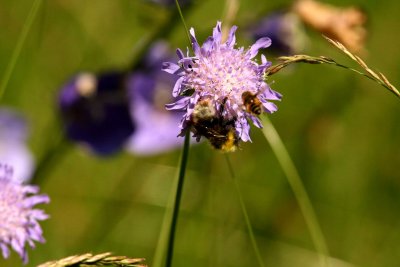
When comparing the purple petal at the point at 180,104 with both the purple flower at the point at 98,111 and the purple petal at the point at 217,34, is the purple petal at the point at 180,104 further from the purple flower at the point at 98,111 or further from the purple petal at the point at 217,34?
the purple flower at the point at 98,111

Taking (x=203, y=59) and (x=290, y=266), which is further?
(x=290, y=266)

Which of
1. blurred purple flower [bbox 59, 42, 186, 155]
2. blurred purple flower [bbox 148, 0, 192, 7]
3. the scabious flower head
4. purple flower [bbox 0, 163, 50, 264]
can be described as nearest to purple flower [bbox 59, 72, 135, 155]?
blurred purple flower [bbox 59, 42, 186, 155]

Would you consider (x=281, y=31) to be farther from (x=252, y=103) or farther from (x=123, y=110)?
(x=252, y=103)

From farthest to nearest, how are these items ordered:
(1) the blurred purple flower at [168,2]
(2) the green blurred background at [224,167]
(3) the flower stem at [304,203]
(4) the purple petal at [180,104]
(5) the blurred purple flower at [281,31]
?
(2) the green blurred background at [224,167] → (5) the blurred purple flower at [281,31] → (1) the blurred purple flower at [168,2] → (3) the flower stem at [304,203] → (4) the purple petal at [180,104]

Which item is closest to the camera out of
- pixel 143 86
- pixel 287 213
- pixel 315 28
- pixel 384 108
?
pixel 315 28

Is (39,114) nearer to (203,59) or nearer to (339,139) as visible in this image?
(339,139)

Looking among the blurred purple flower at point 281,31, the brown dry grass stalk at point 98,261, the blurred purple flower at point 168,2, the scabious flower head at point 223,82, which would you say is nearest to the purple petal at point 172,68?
the scabious flower head at point 223,82

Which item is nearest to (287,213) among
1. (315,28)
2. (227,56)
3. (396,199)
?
(396,199)
